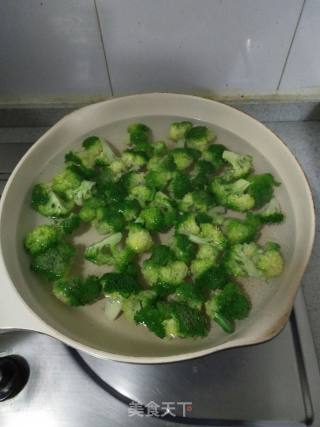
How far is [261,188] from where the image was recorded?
1.04m

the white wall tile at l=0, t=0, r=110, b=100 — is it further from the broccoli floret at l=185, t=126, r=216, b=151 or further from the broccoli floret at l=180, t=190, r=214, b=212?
the broccoli floret at l=180, t=190, r=214, b=212

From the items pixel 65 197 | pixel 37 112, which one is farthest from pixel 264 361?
pixel 37 112

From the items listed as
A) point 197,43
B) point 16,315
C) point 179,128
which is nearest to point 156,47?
point 197,43

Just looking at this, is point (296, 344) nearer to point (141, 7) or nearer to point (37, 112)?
point (141, 7)

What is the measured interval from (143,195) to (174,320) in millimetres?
352

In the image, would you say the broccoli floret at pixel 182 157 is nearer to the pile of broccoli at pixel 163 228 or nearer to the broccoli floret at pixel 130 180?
the pile of broccoli at pixel 163 228

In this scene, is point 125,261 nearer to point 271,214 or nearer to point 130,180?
point 130,180

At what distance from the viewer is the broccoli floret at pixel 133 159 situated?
3.66 ft

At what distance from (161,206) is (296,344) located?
46 cm

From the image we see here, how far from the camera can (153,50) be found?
1121 millimetres

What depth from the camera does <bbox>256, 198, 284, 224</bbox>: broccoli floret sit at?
1012 millimetres

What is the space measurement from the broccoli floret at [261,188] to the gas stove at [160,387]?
323mm

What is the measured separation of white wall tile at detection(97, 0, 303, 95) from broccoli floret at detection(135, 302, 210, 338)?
2.28 feet

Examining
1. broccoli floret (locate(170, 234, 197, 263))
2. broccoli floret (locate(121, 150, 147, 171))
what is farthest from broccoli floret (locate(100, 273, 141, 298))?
broccoli floret (locate(121, 150, 147, 171))
